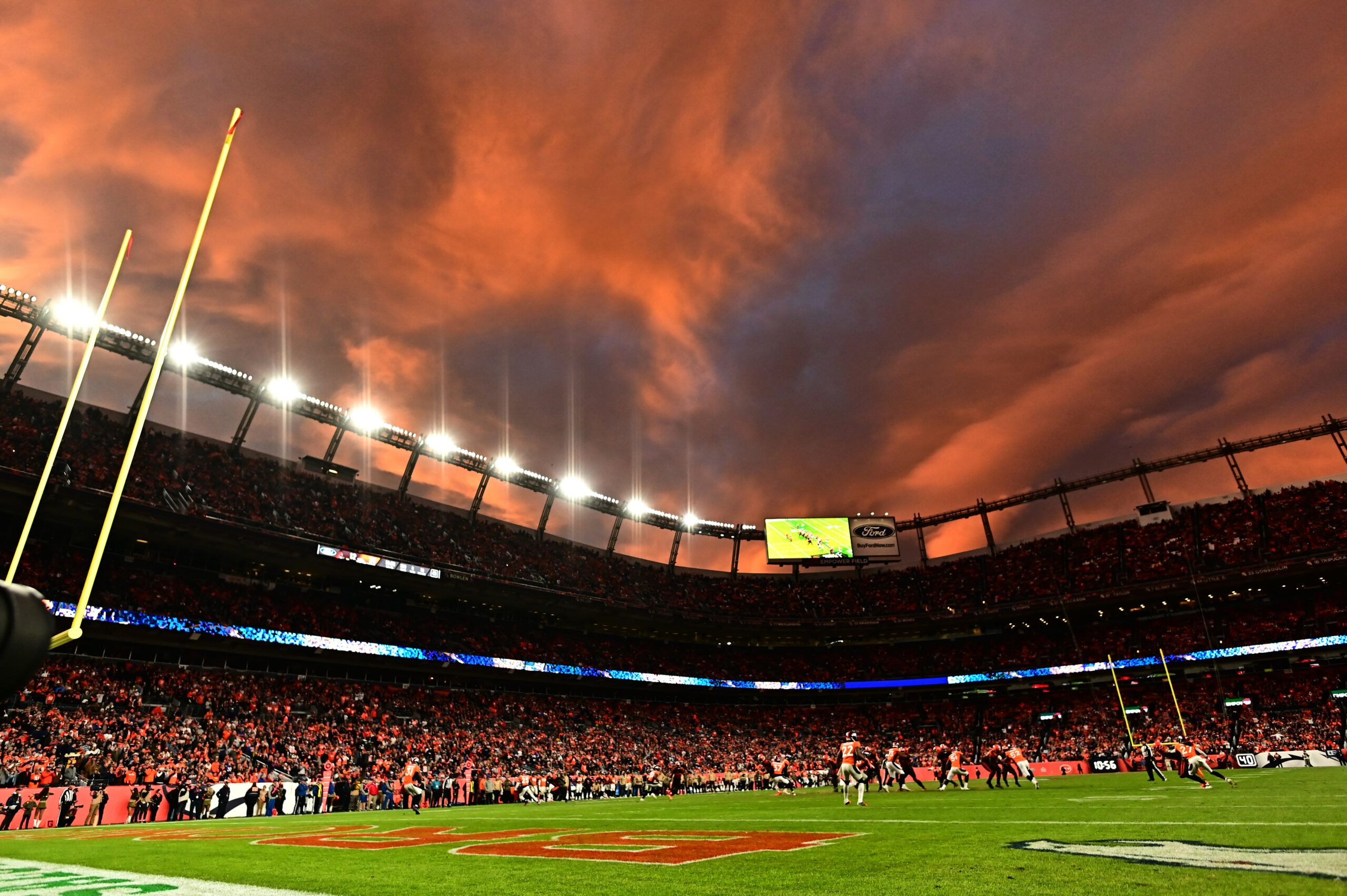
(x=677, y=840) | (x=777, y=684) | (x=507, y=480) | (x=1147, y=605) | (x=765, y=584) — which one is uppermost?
(x=507, y=480)

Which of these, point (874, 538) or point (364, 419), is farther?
point (874, 538)

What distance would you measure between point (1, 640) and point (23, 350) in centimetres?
4117

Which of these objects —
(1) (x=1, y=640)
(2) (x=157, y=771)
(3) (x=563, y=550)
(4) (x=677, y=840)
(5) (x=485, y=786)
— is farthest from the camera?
(3) (x=563, y=550)

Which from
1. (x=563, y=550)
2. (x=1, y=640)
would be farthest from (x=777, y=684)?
(x=1, y=640)

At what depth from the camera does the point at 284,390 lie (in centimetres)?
3756

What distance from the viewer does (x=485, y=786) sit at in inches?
1187

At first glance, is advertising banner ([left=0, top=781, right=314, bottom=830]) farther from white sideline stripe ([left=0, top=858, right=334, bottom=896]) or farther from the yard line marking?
white sideline stripe ([left=0, top=858, right=334, bottom=896])

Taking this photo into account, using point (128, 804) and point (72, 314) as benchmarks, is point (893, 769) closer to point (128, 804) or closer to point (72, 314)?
point (128, 804)

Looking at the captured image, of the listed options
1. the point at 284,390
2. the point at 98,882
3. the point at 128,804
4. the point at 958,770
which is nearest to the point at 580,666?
the point at 284,390

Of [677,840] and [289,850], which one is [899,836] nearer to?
[677,840]

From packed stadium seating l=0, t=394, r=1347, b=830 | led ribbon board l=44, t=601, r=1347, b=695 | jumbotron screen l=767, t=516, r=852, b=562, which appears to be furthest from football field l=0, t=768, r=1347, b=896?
jumbotron screen l=767, t=516, r=852, b=562

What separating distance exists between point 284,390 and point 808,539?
39632 mm

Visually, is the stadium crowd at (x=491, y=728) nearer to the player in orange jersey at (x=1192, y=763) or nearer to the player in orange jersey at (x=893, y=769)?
the player in orange jersey at (x=893, y=769)

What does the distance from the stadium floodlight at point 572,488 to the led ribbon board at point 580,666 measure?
1233 cm
